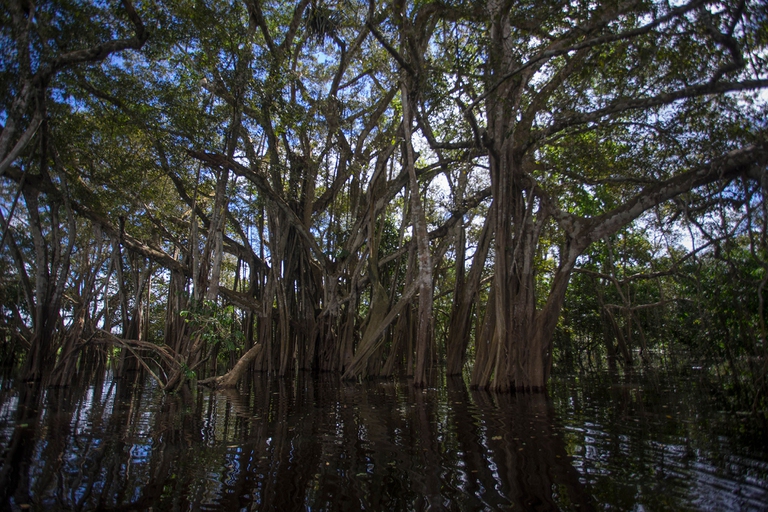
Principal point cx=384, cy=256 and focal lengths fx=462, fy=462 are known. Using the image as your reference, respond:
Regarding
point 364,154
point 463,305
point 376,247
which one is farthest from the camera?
point 364,154

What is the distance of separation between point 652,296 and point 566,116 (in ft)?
35.5

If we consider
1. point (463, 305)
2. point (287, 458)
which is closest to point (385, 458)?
point (287, 458)

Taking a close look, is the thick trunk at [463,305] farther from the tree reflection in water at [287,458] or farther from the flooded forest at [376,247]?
the tree reflection in water at [287,458]

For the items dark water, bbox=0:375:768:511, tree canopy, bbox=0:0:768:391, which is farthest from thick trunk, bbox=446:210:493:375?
dark water, bbox=0:375:768:511

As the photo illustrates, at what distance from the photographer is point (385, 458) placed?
2.69m

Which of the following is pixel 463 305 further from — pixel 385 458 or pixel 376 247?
pixel 385 458

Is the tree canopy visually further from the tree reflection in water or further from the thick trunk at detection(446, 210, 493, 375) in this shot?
the tree reflection in water

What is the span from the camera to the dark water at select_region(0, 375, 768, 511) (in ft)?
6.52

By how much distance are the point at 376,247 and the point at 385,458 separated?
6898 millimetres

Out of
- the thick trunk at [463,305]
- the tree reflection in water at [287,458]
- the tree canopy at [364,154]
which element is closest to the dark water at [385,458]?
the tree reflection in water at [287,458]

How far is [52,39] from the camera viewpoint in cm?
574

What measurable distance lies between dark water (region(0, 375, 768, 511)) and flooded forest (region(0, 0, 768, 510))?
0.08 ft

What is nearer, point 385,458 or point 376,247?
point 385,458

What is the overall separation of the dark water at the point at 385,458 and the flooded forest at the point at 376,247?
0.02 metres
